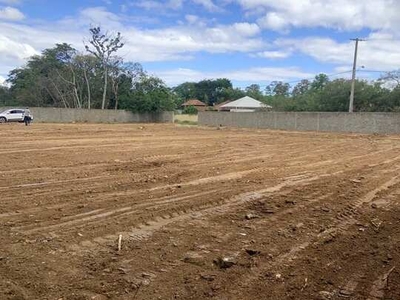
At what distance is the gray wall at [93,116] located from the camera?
5409cm

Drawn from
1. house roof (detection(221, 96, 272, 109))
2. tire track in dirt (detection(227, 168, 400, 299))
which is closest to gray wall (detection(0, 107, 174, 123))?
house roof (detection(221, 96, 272, 109))

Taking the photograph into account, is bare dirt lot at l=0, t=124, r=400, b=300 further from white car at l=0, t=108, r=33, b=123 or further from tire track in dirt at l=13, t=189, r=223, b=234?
white car at l=0, t=108, r=33, b=123

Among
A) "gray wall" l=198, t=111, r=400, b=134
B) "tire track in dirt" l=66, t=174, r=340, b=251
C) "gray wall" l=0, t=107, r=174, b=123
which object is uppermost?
"tire track in dirt" l=66, t=174, r=340, b=251

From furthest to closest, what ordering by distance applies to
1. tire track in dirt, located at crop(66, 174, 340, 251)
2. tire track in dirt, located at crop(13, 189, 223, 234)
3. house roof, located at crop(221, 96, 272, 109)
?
house roof, located at crop(221, 96, 272, 109)
tire track in dirt, located at crop(13, 189, 223, 234)
tire track in dirt, located at crop(66, 174, 340, 251)

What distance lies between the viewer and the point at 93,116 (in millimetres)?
57750

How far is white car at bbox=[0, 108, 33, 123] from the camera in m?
43.8

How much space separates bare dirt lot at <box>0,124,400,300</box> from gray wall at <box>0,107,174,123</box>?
4530 centimetres

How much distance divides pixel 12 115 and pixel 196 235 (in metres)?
42.8

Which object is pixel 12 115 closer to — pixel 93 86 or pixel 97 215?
pixel 93 86

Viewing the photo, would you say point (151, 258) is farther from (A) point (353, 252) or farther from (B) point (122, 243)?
(A) point (353, 252)

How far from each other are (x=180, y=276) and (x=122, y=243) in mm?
1211

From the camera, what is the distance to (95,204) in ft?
23.6

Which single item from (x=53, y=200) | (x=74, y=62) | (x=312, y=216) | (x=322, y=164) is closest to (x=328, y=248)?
(x=312, y=216)

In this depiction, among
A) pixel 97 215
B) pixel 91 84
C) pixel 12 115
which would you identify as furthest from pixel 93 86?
pixel 97 215
